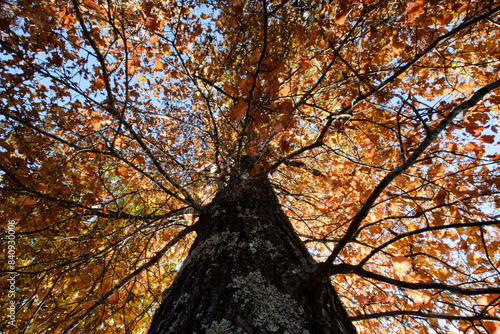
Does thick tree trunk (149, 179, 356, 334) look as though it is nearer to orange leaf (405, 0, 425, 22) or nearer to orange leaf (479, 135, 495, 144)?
orange leaf (405, 0, 425, 22)

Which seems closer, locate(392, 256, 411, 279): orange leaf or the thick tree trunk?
the thick tree trunk

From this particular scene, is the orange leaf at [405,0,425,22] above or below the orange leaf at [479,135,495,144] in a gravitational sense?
above

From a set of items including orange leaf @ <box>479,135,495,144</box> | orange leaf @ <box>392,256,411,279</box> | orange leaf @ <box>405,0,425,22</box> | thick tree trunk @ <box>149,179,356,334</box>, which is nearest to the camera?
thick tree trunk @ <box>149,179,356,334</box>

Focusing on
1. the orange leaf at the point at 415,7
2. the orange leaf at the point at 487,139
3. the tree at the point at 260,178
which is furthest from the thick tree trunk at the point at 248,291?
the orange leaf at the point at 487,139

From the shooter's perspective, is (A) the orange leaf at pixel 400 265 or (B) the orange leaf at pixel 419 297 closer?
(B) the orange leaf at pixel 419 297

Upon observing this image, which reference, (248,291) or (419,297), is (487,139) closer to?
(419,297)

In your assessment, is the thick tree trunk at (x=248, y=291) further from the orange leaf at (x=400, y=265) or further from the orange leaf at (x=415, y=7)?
the orange leaf at (x=415, y=7)

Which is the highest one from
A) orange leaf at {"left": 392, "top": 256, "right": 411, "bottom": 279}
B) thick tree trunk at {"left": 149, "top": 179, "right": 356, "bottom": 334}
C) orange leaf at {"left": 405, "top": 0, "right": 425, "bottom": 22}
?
orange leaf at {"left": 405, "top": 0, "right": 425, "bottom": 22}

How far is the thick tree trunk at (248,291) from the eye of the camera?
1.05 meters

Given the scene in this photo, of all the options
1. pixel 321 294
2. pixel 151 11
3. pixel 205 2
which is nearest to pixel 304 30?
pixel 205 2

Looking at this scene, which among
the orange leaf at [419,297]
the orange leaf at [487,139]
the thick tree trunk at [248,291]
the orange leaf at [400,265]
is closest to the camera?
the thick tree trunk at [248,291]

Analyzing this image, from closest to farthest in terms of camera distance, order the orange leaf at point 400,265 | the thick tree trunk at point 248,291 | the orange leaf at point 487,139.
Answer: the thick tree trunk at point 248,291
the orange leaf at point 400,265
the orange leaf at point 487,139

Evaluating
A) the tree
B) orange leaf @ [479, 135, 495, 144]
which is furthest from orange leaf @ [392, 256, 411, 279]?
orange leaf @ [479, 135, 495, 144]

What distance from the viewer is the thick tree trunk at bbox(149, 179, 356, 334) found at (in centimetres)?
105
